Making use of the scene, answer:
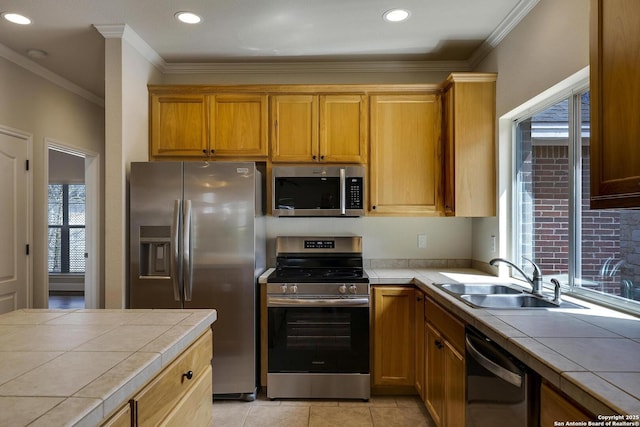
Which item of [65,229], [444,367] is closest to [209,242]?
[444,367]

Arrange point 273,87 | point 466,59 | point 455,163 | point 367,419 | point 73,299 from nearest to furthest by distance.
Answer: point 367,419
point 455,163
point 273,87
point 466,59
point 73,299

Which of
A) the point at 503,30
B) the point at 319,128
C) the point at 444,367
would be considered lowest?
the point at 444,367

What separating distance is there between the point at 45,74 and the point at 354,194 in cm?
310

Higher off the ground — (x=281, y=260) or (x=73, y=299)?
(x=281, y=260)

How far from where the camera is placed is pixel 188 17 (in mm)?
2354

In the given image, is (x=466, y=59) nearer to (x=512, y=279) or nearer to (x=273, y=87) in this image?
(x=273, y=87)

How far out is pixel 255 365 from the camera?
2541 mm

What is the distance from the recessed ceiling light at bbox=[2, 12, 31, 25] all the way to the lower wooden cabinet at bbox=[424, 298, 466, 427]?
3.27m

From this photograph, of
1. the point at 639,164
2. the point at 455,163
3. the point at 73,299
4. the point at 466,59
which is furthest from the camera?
the point at 73,299

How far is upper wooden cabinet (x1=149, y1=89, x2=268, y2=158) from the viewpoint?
2.84 metres

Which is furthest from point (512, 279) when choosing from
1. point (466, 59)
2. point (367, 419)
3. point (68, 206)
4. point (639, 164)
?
point (68, 206)

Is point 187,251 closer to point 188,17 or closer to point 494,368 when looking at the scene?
point 188,17

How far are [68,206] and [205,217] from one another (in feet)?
18.5

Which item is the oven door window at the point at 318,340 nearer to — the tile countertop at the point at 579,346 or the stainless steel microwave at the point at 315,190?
the stainless steel microwave at the point at 315,190
